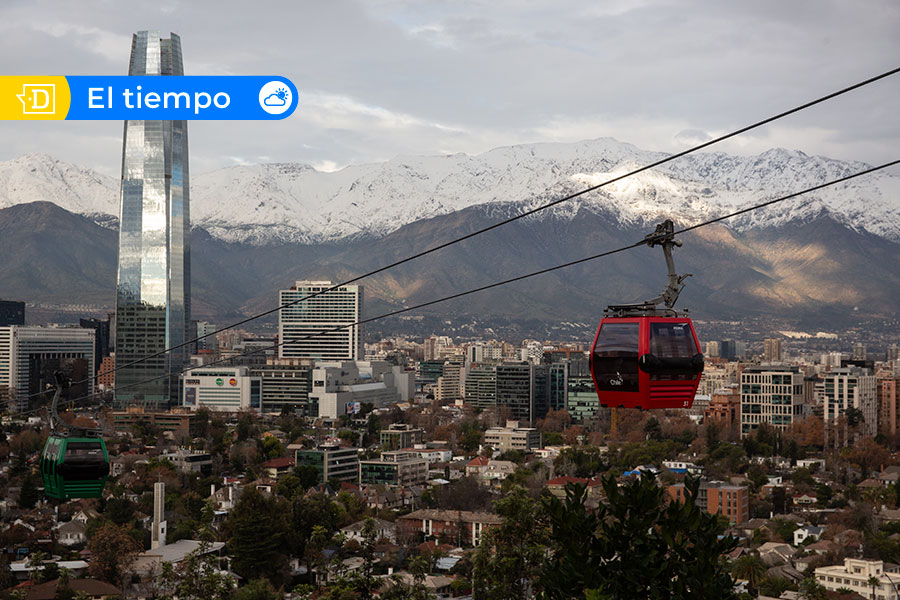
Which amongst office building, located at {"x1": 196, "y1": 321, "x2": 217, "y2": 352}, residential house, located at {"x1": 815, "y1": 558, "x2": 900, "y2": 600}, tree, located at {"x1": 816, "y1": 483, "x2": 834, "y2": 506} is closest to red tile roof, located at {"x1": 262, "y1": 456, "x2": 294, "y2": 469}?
tree, located at {"x1": 816, "y1": 483, "x2": 834, "y2": 506}

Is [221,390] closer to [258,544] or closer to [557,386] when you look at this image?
[557,386]

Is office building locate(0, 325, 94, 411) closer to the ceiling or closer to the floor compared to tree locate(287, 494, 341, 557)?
closer to the ceiling

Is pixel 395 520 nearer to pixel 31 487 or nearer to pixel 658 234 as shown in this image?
pixel 31 487

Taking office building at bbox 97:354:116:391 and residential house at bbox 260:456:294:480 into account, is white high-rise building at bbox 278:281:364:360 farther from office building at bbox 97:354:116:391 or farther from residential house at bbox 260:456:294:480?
residential house at bbox 260:456:294:480

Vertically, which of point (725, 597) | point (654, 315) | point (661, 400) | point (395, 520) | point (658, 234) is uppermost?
point (658, 234)

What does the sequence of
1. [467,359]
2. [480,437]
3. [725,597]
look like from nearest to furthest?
[725,597], [480,437], [467,359]

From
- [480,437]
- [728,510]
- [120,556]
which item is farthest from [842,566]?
[480,437]
